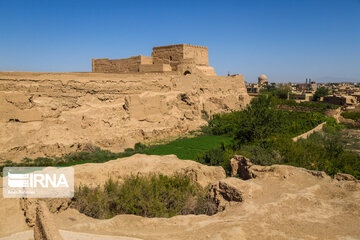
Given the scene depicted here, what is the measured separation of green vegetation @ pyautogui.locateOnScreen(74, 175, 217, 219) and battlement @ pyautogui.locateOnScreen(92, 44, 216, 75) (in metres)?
16.9

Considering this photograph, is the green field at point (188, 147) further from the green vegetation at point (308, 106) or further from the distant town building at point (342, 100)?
the distant town building at point (342, 100)

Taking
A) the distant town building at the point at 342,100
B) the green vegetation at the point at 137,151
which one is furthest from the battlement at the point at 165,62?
the distant town building at the point at 342,100

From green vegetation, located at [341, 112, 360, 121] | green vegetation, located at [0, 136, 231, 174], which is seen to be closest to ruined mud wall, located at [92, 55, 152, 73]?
green vegetation, located at [0, 136, 231, 174]

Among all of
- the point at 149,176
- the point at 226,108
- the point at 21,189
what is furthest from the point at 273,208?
the point at 226,108

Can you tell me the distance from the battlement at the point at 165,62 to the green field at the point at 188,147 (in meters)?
8.29

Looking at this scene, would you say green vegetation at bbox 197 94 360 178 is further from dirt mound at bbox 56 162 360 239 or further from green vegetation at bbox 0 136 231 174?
dirt mound at bbox 56 162 360 239

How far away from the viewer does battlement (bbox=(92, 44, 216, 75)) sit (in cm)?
2498

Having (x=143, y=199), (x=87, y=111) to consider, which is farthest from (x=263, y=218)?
(x=87, y=111)

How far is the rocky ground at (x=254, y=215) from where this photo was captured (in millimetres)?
5121

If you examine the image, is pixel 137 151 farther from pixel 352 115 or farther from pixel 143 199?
pixel 352 115

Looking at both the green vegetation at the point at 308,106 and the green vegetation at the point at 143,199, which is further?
the green vegetation at the point at 308,106

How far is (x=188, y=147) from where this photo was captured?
1625 cm

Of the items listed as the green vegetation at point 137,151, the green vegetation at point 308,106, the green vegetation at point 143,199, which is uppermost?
the green vegetation at point 308,106

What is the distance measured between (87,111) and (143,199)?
35.4ft
